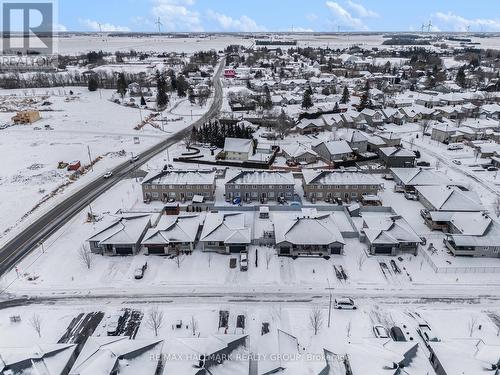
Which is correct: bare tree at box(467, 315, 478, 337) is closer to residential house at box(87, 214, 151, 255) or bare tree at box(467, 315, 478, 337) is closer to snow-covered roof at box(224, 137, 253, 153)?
residential house at box(87, 214, 151, 255)

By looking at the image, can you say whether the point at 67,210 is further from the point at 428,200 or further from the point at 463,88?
the point at 463,88

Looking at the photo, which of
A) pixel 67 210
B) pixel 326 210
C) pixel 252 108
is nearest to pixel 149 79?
pixel 252 108

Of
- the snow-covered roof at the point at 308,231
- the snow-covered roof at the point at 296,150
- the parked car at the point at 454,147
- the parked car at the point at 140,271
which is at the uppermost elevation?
the parked car at the point at 454,147

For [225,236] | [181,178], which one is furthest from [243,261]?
[181,178]

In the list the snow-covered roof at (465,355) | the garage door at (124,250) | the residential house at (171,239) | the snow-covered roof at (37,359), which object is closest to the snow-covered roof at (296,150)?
the residential house at (171,239)

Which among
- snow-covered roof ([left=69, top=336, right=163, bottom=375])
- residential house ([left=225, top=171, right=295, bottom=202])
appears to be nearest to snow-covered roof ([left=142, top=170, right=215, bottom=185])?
residential house ([left=225, top=171, right=295, bottom=202])

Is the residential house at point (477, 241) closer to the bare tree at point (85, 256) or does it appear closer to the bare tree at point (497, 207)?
the bare tree at point (497, 207)

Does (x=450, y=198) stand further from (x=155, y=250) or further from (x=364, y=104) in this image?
(x=364, y=104)
